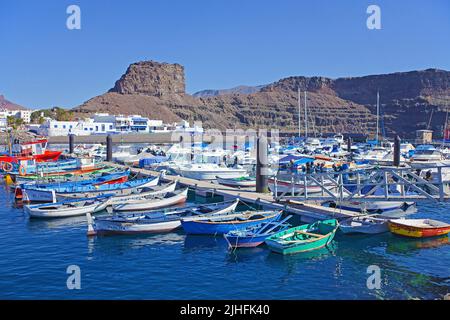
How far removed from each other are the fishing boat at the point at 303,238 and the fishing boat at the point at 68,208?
42.3 ft

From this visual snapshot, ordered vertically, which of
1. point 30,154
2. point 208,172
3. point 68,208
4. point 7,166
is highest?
point 30,154

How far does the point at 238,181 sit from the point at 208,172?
5.06 meters

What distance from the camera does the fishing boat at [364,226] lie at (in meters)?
22.9

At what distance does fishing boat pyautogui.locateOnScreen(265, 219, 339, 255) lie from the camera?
64.4ft

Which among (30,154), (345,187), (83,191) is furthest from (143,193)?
(30,154)

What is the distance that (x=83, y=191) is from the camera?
1319 inches

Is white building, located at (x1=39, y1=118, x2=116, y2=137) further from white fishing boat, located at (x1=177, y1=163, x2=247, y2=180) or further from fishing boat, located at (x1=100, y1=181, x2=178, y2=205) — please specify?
fishing boat, located at (x1=100, y1=181, x2=178, y2=205)

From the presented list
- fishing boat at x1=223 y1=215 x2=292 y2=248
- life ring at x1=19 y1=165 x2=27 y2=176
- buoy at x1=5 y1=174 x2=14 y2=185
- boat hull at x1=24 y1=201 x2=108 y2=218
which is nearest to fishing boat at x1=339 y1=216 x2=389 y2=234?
fishing boat at x1=223 y1=215 x2=292 y2=248

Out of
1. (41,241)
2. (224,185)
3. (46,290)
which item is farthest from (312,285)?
(224,185)

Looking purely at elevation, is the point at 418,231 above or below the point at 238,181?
below

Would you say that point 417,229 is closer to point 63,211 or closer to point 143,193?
point 143,193

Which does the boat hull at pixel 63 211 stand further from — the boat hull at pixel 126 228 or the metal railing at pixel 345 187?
the metal railing at pixel 345 187

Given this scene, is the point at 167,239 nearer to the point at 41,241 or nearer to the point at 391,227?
the point at 41,241

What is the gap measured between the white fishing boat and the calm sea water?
17.5m
